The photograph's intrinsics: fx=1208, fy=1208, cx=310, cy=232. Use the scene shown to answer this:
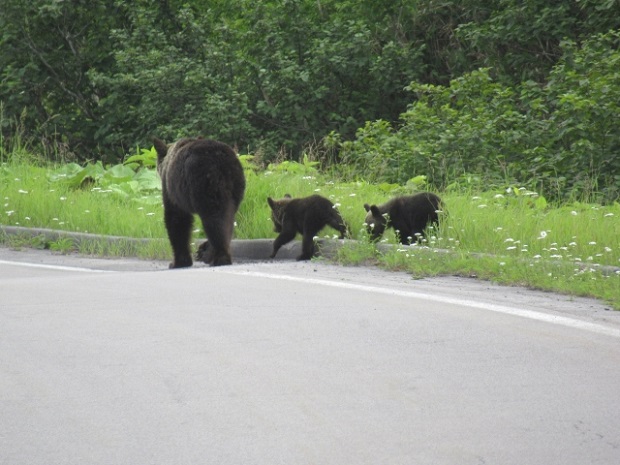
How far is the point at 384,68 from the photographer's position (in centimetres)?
2266

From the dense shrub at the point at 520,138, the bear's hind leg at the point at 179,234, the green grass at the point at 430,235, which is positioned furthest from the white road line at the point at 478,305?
the dense shrub at the point at 520,138

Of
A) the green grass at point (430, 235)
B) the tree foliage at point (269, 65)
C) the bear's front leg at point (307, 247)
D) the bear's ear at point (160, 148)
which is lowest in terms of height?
the bear's front leg at point (307, 247)

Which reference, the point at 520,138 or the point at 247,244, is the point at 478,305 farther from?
the point at 520,138

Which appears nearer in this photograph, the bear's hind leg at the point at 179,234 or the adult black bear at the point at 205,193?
the adult black bear at the point at 205,193

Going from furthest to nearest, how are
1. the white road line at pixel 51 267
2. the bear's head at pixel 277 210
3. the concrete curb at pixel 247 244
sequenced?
the bear's head at pixel 277 210, the concrete curb at pixel 247 244, the white road line at pixel 51 267

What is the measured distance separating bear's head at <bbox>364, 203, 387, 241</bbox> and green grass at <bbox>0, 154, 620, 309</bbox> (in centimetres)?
14

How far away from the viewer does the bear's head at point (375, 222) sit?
12441mm

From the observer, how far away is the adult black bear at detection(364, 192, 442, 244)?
41.6 ft

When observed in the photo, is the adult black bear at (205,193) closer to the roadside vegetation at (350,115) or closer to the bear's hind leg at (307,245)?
the bear's hind leg at (307,245)

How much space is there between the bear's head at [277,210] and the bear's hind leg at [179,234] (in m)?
0.96

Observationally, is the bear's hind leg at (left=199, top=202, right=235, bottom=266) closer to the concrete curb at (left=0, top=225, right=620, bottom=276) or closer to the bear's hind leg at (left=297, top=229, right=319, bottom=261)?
the bear's hind leg at (left=297, top=229, right=319, bottom=261)

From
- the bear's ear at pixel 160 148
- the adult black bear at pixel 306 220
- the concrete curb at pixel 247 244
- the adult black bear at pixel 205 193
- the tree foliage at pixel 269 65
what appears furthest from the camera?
the tree foliage at pixel 269 65

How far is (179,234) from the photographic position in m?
12.5

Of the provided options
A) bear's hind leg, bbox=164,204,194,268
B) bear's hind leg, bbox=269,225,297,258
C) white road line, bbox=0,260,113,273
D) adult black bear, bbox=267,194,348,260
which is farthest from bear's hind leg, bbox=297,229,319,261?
white road line, bbox=0,260,113,273
